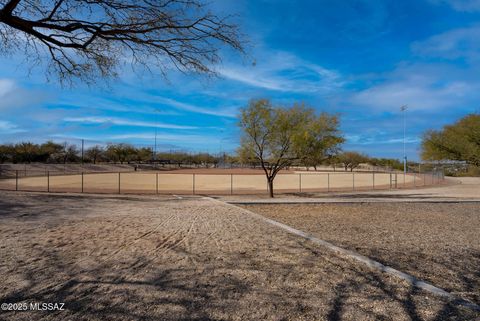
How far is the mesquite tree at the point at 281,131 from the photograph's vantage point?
22.1 meters

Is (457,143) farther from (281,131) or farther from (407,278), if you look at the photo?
(407,278)

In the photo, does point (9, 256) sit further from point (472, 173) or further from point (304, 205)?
point (472, 173)

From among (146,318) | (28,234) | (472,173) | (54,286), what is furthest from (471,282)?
(472,173)

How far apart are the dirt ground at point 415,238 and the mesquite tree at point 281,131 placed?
8733mm

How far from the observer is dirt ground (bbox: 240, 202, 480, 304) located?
5605 millimetres

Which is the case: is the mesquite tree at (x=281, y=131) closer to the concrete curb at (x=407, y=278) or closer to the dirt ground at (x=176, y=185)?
the dirt ground at (x=176, y=185)

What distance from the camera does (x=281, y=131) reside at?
882 inches

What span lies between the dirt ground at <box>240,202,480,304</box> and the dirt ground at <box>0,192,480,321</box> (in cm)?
105

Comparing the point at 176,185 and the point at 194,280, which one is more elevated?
the point at 194,280

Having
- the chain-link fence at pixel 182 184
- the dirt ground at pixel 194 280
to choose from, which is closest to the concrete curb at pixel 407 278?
the dirt ground at pixel 194 280

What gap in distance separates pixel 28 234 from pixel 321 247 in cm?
697

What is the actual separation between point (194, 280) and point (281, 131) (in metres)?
18.3

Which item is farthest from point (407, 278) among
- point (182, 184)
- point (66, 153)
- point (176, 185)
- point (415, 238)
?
point (66, 153)

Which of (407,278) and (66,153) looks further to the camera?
(66,153)
